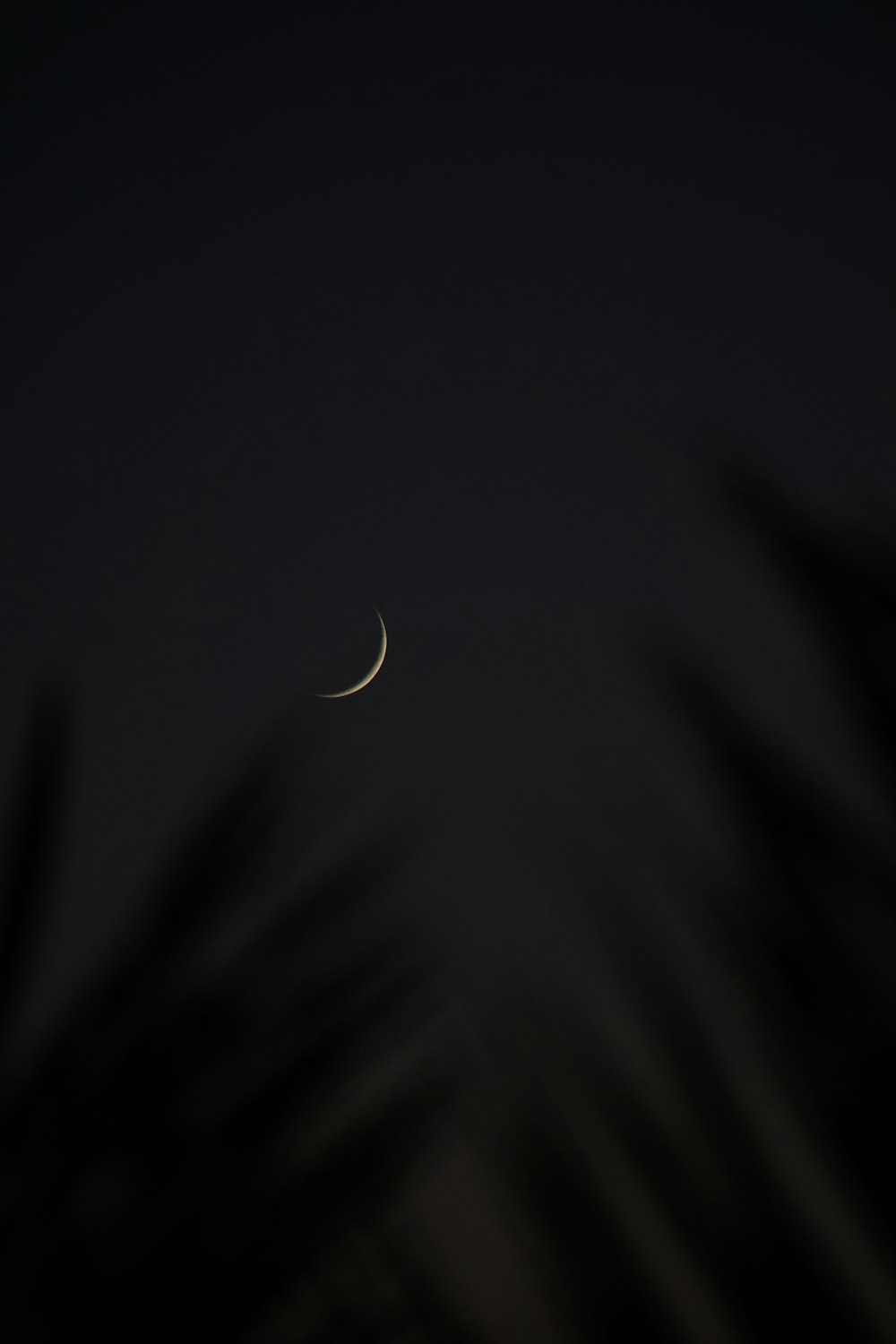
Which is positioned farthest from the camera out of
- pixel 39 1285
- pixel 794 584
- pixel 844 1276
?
pixel 39 1285

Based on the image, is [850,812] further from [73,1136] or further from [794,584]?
[73,1136]

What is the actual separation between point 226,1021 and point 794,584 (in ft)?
1.36

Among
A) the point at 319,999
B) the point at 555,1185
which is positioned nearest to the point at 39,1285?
the point at 319,999

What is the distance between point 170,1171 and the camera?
1.89 feet

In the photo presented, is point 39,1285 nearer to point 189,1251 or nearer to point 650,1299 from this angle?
point 189,1251

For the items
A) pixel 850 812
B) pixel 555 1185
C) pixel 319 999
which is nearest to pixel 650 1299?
pixel 555 1185

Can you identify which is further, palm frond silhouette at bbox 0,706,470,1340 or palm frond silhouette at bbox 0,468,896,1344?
palm frond silhouette at bbox 0,706,470,1340

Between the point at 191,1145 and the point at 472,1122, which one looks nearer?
the point at 472,1122

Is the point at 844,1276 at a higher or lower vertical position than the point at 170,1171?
lower

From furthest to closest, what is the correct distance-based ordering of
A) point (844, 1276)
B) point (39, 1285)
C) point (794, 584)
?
point (39, 1285), point (794, 584), point (844, 1276)

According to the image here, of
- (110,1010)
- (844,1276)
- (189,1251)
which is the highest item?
(110,1010)

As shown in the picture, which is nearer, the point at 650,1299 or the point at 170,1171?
the point at 650,1299

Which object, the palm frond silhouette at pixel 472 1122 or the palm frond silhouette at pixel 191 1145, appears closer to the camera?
the palm frond silhouette at pixel 472 1122

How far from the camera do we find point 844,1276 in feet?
0.82
